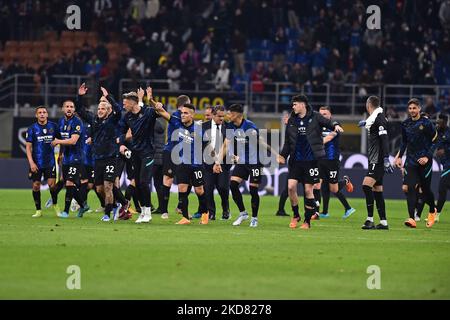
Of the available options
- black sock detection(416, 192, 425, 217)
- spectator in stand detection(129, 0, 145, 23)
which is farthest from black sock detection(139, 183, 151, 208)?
spectator in stand detection(129, 0, 145, 23)

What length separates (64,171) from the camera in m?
21.3

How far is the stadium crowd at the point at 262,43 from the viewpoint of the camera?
1453 inches

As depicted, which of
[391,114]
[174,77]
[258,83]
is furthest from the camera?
[174,77]

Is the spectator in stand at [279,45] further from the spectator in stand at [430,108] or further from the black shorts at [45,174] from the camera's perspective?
the black shorts at [45,174]

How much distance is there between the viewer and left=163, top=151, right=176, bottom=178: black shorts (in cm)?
2217

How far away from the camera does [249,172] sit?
1986 centimetres

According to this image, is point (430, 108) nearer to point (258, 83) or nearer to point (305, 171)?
point (258, 83)

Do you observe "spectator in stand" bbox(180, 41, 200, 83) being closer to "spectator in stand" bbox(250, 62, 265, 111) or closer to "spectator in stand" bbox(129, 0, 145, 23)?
"spectator in stand" bbox(250, 62, 265, 111)

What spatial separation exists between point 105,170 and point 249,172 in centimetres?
282

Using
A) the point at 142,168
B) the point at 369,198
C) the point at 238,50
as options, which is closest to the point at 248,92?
the point at 238,50

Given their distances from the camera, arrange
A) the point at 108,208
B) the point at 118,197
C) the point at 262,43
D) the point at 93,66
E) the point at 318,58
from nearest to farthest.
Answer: the point at 108,208, the point at 118,197, the point at 318,58, the point at 93,66, the point at 262,43

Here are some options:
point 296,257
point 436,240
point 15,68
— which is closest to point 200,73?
point 15,68

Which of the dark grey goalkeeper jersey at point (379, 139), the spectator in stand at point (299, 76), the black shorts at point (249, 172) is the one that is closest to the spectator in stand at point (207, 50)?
the spectator in stand at point (299, 76)
